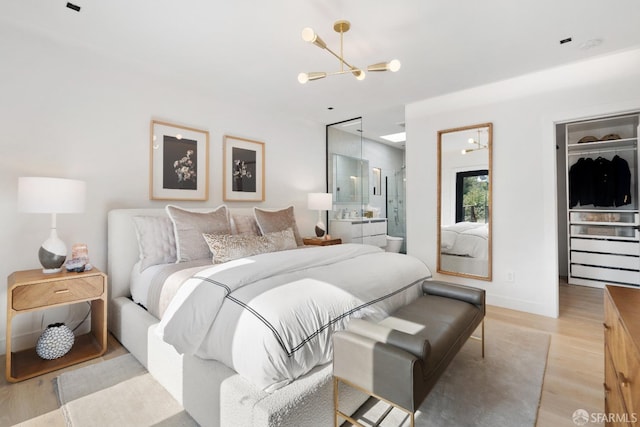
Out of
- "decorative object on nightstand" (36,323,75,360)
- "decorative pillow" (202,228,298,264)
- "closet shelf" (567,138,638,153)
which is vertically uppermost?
"closet shelf" (567,138,638,153)

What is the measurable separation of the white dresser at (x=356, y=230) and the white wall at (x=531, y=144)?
5.30 feet

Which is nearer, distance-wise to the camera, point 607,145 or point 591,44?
point 591,44

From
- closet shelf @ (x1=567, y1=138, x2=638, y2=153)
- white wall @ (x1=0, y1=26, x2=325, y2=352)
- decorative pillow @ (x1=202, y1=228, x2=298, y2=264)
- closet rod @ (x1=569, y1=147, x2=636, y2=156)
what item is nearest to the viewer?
white wall @ (x1=0, y1=26, x2=325, y2=352)

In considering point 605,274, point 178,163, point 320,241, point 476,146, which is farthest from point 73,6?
point 605,274

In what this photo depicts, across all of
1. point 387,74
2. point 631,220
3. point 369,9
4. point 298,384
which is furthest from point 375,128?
point 298,384

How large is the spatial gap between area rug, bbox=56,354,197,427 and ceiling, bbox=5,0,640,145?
8.16 ft

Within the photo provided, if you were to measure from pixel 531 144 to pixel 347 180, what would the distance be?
2545 mm

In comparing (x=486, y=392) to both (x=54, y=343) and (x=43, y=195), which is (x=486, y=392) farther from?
(x=43, y=195)

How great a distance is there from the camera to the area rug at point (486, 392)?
160 centimetres

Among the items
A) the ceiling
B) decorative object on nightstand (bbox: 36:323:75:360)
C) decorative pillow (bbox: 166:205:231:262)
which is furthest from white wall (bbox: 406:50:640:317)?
decorative object on nightstand (bbox: 36:323:75:360)

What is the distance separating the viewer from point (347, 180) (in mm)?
5004

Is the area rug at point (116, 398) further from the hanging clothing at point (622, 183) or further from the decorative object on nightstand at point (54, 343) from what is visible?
the hanging clothing at point (622, 183)

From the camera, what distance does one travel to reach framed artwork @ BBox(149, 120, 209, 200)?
313 cm

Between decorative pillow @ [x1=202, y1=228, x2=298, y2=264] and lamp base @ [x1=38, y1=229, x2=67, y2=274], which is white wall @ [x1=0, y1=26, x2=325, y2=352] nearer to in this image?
lamp base @ [x1=38, y1=229, x2=67, y2=274]
